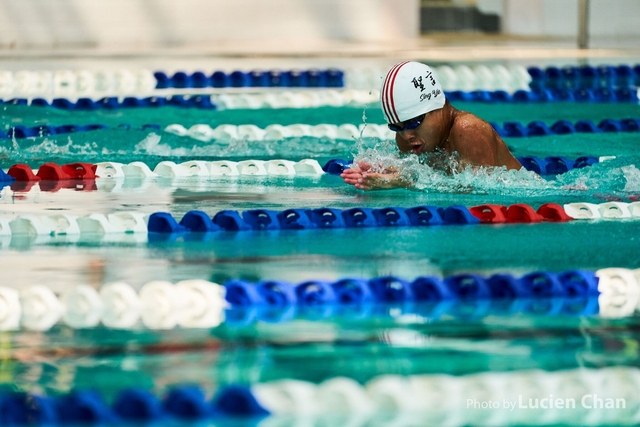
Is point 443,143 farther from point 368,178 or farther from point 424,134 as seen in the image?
point 368,178

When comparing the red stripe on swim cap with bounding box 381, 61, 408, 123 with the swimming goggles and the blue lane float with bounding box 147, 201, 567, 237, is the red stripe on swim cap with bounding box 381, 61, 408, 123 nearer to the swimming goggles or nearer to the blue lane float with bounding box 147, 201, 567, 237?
the swimming goggles

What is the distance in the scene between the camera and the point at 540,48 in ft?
37.7

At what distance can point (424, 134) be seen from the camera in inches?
171

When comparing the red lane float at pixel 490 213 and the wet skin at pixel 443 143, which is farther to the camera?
the wet skin at pixel 443 143

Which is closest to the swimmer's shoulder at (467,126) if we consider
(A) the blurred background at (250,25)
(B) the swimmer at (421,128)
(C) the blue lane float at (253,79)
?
(B) the swimmer at (421,128)

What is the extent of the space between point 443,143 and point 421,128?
A: 6.6 inches

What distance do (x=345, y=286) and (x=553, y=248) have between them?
0.88 metres

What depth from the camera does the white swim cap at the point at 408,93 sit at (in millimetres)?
4242

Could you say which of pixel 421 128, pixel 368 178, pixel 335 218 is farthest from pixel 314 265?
pixel 421 128

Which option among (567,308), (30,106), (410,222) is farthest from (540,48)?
(567,308)

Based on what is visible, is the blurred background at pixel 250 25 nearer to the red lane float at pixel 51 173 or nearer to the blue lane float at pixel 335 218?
the red lane float at pixel 51 173

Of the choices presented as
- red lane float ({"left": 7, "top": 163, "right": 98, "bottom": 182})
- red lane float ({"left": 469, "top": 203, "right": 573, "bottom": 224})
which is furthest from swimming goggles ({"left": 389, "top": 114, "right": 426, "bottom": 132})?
red lane float ({"left": 7, "top": 163, "right": 98, "bottom": 182})

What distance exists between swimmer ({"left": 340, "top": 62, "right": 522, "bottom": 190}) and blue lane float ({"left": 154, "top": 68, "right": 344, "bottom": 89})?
440 centimetres

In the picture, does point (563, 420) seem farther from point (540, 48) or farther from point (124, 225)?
point (540, 48)
